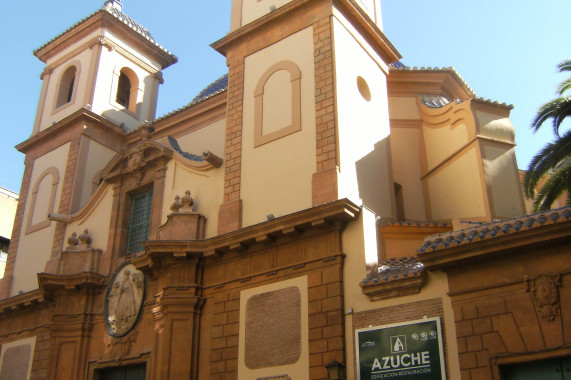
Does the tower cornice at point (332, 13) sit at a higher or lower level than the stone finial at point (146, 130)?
higher

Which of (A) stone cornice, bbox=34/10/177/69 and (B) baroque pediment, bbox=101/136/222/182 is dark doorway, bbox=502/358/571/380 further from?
(A) stone cornice, bbox=34/10/177/69

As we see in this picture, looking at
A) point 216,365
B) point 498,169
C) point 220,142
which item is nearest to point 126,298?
point 216,365

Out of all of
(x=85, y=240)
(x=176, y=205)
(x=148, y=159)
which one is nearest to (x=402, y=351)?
(x=176, y=205)

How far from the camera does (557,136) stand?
1348cm

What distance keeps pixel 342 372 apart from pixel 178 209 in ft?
19.8

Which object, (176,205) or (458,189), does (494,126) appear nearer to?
(458,189)

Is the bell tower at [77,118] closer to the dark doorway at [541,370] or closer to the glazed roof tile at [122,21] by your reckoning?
the glazed roof tile at [122,21]

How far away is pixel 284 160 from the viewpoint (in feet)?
46.0

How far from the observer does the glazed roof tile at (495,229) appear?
31.6 ft

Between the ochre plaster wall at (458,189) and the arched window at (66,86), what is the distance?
12529 mm

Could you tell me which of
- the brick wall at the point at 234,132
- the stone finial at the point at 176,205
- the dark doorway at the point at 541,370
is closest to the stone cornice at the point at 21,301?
the stone finial at the point at 176,205

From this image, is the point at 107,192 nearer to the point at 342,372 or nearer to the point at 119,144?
the point at 119,144

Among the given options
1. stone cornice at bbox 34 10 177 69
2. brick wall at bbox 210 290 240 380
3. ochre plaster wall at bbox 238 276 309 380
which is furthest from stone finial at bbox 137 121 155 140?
ochre plaster wall at bbox 238 276 309 380

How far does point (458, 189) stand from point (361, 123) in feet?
10.4
